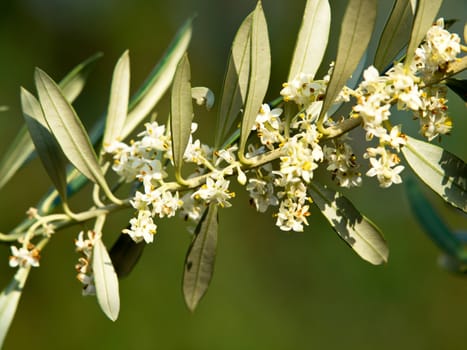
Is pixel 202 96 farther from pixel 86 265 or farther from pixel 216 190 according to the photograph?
pixel 86 265

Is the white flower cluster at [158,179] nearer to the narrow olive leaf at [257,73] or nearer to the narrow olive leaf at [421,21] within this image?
the narrow olive leaf at [257,73]

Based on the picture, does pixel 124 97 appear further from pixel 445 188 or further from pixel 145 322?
pixel 145 322

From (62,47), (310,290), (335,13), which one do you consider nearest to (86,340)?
(310,290)

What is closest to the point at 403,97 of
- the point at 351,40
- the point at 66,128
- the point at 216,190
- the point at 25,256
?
the point at 351,40

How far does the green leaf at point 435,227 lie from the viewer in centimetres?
162

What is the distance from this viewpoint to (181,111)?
974 millimetres

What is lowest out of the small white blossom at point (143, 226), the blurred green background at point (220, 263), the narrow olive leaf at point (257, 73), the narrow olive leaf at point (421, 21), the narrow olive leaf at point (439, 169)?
the blurred green background at point (220, 263)

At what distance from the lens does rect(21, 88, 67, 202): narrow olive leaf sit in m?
1.08

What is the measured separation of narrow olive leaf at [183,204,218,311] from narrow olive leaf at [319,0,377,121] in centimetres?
34

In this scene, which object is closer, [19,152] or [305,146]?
[305,146]

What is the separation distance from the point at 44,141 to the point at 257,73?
432mm

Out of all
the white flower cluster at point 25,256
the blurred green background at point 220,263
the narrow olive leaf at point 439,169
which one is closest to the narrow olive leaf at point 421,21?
the narrow olive leaf at point 439,169

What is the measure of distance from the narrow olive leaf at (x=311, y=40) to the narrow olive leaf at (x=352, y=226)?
208 millimetres

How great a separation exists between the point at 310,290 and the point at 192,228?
5461 mm
